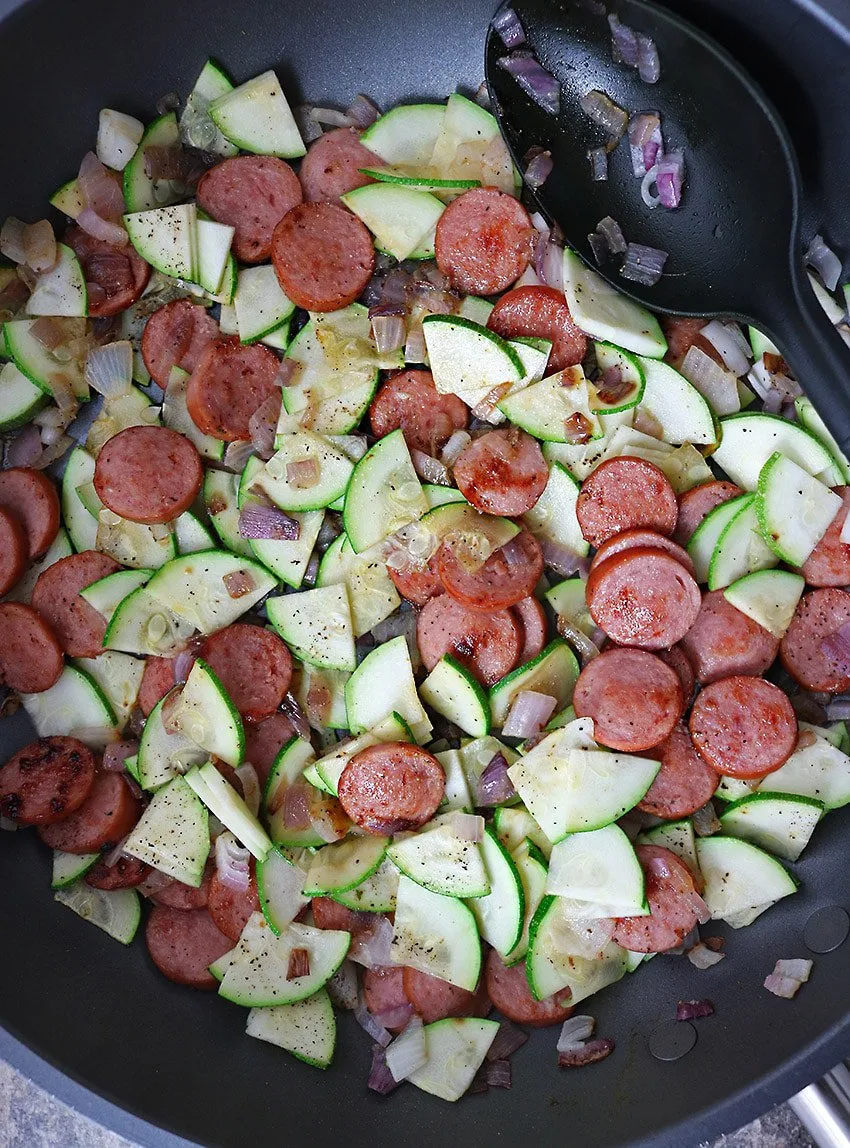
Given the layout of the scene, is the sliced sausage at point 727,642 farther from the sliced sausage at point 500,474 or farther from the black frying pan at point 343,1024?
the sliced sausage at point 500,474

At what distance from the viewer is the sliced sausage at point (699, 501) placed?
10.1ft

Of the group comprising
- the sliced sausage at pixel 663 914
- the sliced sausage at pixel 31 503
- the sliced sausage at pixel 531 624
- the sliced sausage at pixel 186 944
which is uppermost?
the sliced sausage at pixel 531 624

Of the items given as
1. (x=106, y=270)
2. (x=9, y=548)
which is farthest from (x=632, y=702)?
(x=106, y=270)

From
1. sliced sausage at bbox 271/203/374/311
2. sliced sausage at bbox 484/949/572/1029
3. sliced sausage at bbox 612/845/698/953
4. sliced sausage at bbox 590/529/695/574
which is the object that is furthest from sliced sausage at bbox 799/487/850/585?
sliced sausage at bbox 271/203/374/311

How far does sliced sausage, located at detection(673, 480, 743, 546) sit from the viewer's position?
308cm

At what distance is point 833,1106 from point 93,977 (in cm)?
215

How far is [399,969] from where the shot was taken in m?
3.04

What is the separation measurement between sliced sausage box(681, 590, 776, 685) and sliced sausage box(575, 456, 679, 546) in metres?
0.29

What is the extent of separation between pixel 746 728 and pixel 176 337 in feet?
7.06

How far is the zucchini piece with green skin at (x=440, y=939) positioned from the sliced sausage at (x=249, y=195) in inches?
83.4

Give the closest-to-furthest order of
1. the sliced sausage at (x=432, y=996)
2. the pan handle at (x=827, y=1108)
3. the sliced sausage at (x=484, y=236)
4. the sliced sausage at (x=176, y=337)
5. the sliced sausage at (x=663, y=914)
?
the pan handle at (x=827, y=1108), the sliced sausage at (x=663, y=914), the sliced sausage at (x=432, y=996), the sliced sausage at (x=484, y=236), the sliced sausage at (x=176, y=337)

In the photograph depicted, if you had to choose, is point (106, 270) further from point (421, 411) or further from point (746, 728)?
point (746, 728)

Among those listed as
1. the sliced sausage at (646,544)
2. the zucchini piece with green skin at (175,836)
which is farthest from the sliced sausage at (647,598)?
the zucchini piece with green skin at (175,836)

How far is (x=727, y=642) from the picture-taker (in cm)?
301
